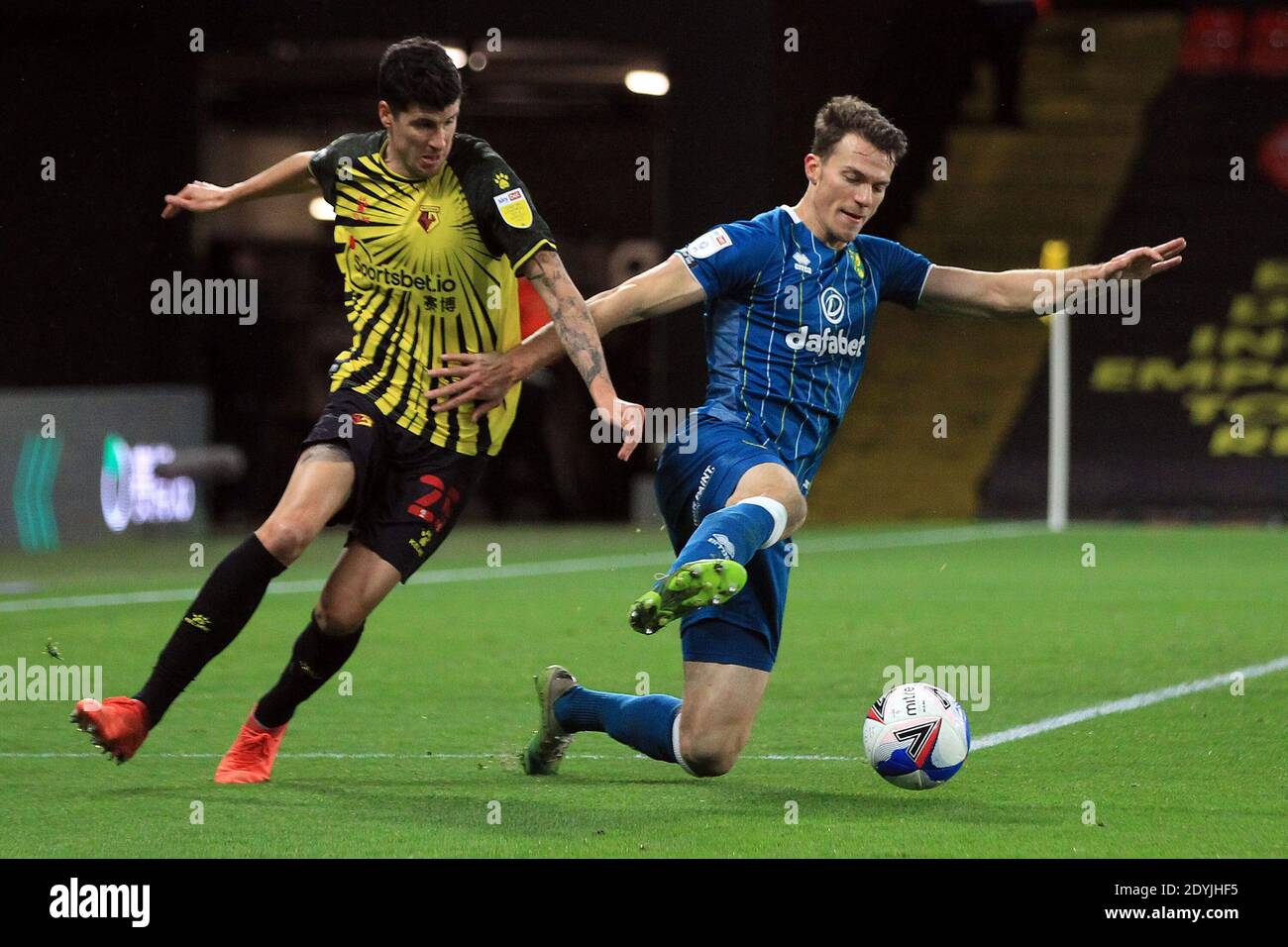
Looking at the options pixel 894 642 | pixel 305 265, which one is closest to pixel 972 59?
pixel 305 265

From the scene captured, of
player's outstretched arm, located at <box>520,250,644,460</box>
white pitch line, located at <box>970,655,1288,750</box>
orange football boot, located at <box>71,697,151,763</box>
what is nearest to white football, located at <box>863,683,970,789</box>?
white pitch line, located at <box>970,655,1288,750</box>

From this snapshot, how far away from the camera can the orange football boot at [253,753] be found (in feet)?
18.7

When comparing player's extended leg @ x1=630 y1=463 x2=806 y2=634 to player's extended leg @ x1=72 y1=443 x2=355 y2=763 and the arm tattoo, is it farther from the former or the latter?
player's extended leg @ x1=72 y1=443 x2=355 y2=763

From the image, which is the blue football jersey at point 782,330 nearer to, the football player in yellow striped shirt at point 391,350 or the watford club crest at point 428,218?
the football player in yellow striped shirt at point 391,350

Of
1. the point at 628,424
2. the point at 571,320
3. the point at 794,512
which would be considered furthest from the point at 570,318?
the point at 794,512

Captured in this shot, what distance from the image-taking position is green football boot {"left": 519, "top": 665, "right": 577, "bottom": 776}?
5914 mm

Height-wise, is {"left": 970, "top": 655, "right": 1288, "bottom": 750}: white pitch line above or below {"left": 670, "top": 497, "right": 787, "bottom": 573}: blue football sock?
below

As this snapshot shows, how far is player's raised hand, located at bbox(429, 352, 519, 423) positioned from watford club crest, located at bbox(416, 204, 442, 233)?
0.35 m

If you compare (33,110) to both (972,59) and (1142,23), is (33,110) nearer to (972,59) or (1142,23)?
(972,59)

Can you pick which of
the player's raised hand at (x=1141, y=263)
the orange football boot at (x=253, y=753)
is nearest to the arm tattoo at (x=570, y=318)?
the orange football boot at (x=253, y=753)

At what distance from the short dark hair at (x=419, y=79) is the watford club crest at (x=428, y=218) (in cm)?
34

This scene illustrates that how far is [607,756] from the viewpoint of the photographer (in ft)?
20.8

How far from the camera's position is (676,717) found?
5617 mm

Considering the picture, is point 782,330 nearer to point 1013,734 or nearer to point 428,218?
point 428,218
